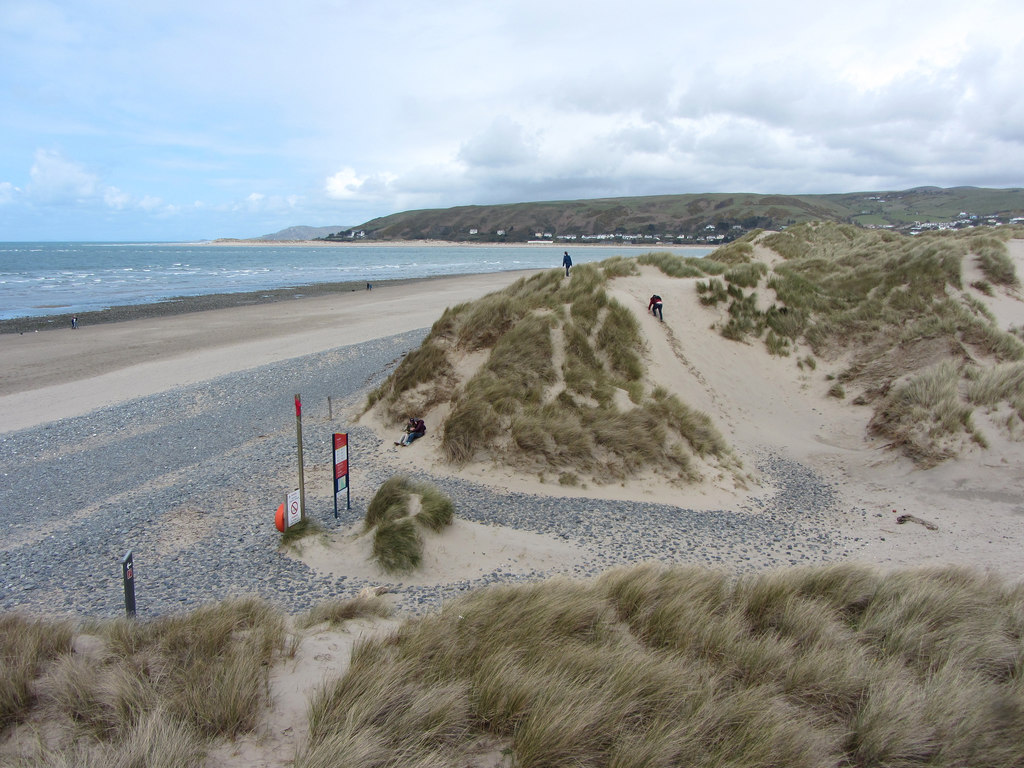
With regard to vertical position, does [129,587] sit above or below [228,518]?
above

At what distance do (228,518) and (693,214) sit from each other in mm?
157978

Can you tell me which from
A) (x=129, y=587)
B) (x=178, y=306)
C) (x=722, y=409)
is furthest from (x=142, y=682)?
(x=178, y=306)

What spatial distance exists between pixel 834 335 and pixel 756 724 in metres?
14.6

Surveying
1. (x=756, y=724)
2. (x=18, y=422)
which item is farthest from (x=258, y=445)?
(x=756, y=724)

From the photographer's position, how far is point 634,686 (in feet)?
11.8

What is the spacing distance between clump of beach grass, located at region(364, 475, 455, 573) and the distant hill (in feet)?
352

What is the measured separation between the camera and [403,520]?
720 cm

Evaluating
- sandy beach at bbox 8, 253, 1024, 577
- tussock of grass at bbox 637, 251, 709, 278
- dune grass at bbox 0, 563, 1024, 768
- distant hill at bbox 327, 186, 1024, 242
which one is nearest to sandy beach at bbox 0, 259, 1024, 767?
sandy beach at bbox 8, 253, 1024, 577

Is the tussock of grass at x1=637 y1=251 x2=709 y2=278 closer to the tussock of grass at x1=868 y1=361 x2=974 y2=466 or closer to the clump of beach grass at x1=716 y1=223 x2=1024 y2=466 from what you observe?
the clump of beach grass at x1=716 y1=223 x2=1024 y2=466

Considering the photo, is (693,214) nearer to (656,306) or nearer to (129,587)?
(656,306)

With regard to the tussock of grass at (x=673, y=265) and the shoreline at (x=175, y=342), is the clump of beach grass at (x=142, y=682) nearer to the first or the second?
the shoreline at (x=175, y=342)

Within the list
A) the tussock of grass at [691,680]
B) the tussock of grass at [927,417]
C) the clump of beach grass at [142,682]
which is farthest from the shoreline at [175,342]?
the tussock of grass at [927,417]

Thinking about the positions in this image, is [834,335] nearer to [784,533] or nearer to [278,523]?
[784,533]

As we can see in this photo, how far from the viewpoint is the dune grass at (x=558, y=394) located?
998cm
